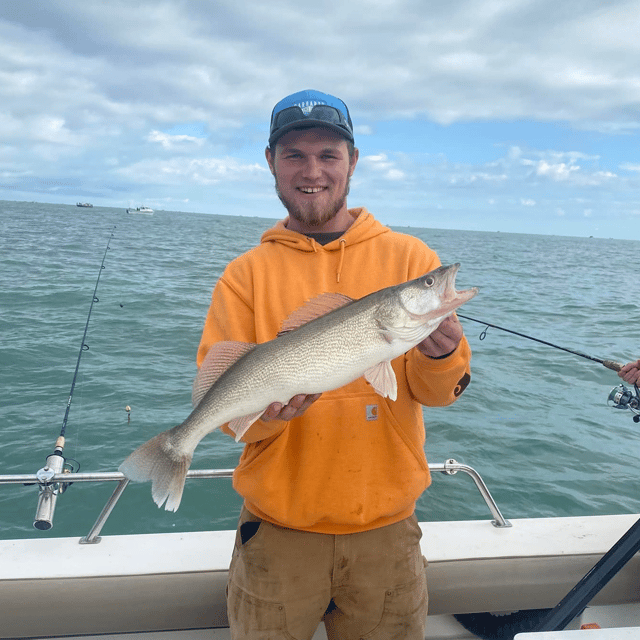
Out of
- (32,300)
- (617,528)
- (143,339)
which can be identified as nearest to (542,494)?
(617,528)

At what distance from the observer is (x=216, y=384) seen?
2574mm

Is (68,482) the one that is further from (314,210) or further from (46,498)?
(314,210)

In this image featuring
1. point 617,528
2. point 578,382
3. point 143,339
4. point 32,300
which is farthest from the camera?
point 32,300

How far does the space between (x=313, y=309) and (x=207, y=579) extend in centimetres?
180

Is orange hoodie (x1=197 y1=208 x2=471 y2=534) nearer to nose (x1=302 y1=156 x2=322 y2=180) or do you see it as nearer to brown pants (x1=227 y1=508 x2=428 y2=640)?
brown pants (x1=227 y1=508 x2=428 y2=640)

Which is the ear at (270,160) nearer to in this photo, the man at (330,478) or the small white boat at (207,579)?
the man at (330,478)

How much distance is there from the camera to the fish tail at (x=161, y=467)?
2.55 meters

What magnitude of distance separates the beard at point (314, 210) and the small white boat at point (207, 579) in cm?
163

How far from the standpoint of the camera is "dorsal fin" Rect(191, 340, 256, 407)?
2609 mm

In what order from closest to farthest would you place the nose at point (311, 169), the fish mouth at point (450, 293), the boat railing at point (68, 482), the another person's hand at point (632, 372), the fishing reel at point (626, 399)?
the fish mouth at point (450, 293) → the nose at point (311, 169) → the boat railing at point (68, 482) → the another person's hand at point (632, 372) → the fishing reel at point (626, 399)

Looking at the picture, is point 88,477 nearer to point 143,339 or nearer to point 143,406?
point 143,406

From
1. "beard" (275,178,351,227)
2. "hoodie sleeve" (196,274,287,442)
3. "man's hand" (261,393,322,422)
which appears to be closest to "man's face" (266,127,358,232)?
"beard" (275,178,351,227)

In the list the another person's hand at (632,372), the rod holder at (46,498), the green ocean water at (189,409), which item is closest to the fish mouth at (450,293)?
the another person's hand at (632,372)

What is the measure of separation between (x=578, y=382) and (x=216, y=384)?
32.1 ft
